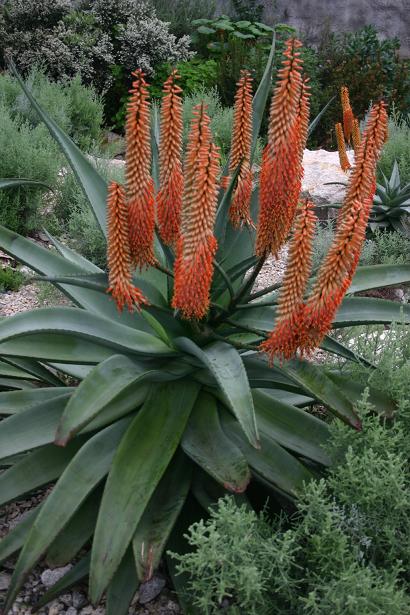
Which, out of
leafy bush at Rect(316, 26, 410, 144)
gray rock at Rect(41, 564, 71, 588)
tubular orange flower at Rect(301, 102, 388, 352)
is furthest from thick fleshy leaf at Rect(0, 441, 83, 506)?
leafy bush at Rect(316, 26, 410, 144)

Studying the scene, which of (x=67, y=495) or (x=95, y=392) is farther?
(x=67, y=495)

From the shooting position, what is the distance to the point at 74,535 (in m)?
2.53

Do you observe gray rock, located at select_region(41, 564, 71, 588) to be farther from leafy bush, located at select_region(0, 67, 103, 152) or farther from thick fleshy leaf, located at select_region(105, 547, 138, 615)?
leafy bush, located at select_region(0, 67, 103, 152)

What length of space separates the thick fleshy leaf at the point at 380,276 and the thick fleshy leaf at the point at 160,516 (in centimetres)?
90

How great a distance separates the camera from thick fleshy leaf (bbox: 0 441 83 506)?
2.53 meters

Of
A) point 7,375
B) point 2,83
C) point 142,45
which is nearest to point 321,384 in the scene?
point 7,375

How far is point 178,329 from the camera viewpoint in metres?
2.60

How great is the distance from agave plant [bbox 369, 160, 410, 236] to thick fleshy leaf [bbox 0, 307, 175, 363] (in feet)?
11.5

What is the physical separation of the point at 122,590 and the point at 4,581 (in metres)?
0.47

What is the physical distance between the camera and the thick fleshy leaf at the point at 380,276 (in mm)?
2768

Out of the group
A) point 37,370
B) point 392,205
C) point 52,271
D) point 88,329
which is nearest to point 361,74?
point 392,205

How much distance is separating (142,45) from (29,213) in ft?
16.5

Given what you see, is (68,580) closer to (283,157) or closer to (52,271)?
(52,271)

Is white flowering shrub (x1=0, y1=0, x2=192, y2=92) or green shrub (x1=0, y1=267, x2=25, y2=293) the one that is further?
white flowering shrub (x1=0, y1=0, x2=192, y2=92)
